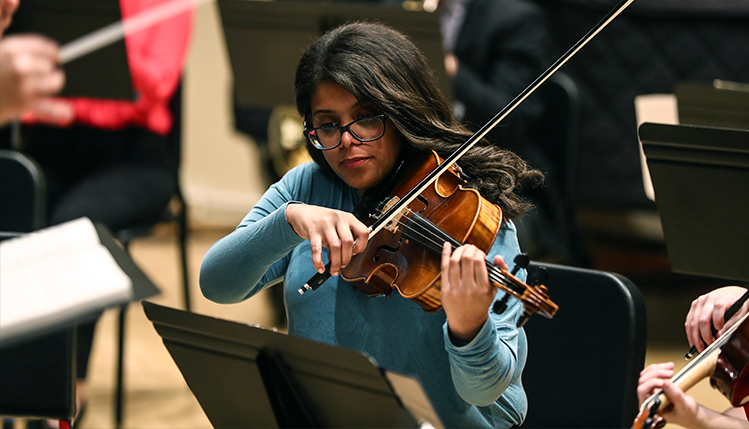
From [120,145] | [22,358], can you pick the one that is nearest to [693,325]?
[22,358]

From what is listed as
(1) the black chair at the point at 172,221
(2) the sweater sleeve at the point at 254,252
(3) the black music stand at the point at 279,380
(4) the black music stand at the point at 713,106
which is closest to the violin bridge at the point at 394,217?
(2) the sweater sleeve at the point at 254,252

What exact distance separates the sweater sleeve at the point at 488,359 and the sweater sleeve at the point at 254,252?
0.81 ft

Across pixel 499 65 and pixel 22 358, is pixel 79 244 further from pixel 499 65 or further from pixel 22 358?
pixel 499 65

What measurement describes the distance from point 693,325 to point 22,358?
1.05 m

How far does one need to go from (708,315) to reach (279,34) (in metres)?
1.41

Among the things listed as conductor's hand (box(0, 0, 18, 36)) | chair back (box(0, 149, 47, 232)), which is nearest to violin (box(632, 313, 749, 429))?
conductor's hand (box(0, 0, 18, 36))

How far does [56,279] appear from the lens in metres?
0.74

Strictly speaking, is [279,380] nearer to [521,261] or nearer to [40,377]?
[521,261]

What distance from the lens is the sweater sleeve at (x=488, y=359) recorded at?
92cm

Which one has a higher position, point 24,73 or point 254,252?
point 24,73

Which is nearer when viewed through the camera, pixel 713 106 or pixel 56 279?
pixel 56 279

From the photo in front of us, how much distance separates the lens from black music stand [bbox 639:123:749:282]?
99 cm

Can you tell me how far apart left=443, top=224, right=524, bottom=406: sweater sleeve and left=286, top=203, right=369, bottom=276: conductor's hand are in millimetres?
147

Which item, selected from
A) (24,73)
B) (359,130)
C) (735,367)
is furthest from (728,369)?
(24,73)
